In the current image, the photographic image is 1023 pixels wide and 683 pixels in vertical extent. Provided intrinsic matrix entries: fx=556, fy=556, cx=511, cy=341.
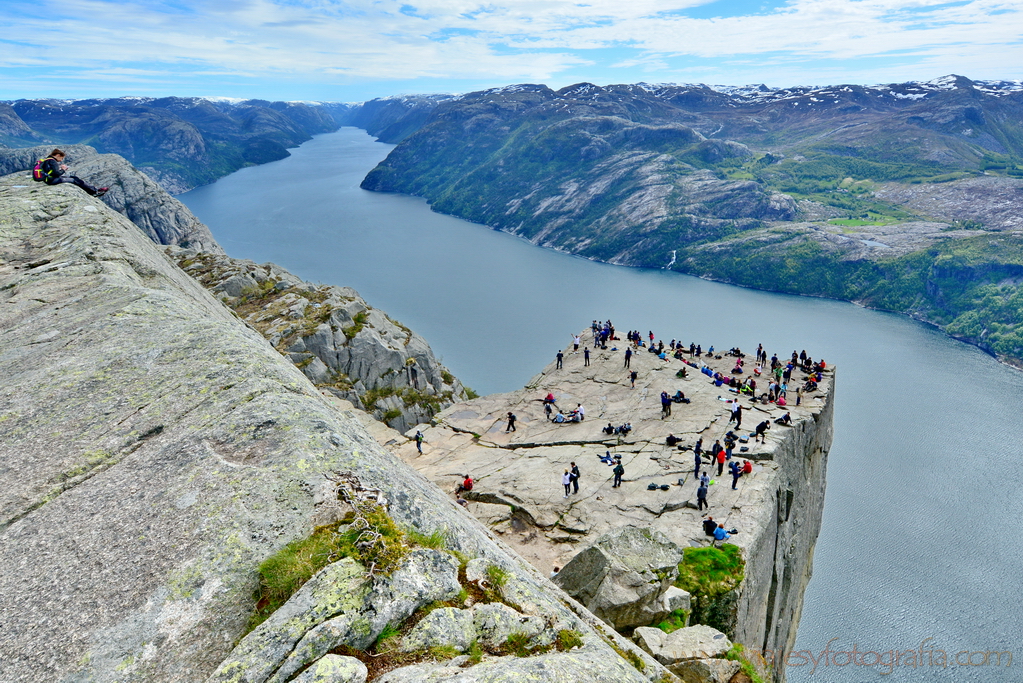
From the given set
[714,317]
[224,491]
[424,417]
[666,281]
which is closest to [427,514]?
[224,491]

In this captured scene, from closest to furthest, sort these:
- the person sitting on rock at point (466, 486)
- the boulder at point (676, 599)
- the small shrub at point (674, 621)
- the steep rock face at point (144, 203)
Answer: the small shrub at point (674, 621) < the boulder at point (676, 599) < the person sitting on rock at point (466, 486) < the steep rock face at point (144, 203)

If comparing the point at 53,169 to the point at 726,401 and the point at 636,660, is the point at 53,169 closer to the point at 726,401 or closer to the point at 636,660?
the point at 636,660

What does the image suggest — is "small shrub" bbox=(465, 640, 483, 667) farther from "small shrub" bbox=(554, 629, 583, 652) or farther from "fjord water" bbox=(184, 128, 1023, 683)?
"fjord water" bbox=(184, 128, 1023, 683)

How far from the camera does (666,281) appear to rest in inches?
7756

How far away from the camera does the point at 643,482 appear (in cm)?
3253

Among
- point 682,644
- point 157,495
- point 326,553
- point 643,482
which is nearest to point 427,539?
point 326,553

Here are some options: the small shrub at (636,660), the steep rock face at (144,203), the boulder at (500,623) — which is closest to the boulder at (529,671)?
the boulder at (500,623)

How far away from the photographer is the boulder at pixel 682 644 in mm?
→ 15758

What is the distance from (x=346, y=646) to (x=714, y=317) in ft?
513

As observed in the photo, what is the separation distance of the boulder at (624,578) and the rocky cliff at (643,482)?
5cm

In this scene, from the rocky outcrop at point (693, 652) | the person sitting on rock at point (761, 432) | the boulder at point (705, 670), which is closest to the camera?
the boulder at point (705, 670)

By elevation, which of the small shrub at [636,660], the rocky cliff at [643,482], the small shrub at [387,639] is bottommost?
the rocky cliff at [643,482]

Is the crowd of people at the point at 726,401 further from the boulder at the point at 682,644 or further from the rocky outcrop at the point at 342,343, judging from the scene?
the rocky outcrop at the point at 342,343

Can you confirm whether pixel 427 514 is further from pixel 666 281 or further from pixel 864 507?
pixel 666 281
